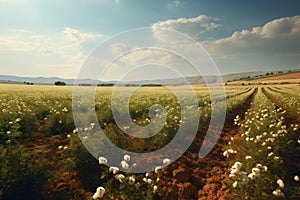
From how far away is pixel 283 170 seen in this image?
5820 millimetres

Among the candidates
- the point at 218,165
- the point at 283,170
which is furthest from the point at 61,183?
the point at 283,170

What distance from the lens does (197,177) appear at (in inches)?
252

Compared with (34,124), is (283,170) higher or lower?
lower

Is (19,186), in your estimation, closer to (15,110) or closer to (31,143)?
(31,143)

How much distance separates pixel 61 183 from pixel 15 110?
5.32 metres

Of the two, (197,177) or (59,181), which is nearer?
(59,181)

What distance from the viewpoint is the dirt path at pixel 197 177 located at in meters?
5.45

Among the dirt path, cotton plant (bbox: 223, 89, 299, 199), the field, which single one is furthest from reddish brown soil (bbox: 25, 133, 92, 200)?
cotton plant (bbox: 223, 89, 299, 199)

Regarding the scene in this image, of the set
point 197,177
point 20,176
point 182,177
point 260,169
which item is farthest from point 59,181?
point 260,169

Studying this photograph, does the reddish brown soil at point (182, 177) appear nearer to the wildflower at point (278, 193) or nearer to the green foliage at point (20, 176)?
the green foliage at point (20, 176)

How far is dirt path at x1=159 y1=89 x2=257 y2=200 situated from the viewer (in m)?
5.45

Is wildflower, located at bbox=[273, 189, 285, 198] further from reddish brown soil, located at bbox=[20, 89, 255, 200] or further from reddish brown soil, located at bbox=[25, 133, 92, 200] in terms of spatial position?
reddish brown soil, located at bbox=[25, 133, 92, 200]

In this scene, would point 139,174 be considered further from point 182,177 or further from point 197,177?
point 197,177

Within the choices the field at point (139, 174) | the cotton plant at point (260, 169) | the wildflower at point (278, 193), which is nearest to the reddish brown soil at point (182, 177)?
the field at point (139, 174)
